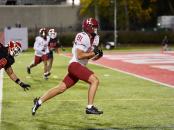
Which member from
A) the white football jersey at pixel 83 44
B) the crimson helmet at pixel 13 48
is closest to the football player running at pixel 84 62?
the white football jersey at pixel 83 44

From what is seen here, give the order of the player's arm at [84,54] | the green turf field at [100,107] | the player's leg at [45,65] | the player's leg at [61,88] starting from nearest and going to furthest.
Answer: the green turf field at [100,107], the player's arm at [84,54], the player's leg at [61,88], the player's leg at [45,65]

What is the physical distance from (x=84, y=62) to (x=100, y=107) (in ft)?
5.68

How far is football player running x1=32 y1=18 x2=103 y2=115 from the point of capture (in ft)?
33.1

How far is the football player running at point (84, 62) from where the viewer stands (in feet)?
33.1

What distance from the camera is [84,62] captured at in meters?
10.4

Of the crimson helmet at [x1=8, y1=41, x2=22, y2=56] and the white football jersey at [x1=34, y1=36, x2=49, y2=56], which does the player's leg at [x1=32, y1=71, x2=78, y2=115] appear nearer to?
the crimson helmet at [x1=8, y1=41, x2=22, y2=56]

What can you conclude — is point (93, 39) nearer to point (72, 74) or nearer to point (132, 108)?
point (72, 74)

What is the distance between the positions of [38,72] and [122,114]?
1127 centimetres

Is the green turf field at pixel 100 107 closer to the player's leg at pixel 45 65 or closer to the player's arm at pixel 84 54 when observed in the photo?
the player's arm at pixel 84 54

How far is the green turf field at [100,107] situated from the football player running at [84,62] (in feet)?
1.47

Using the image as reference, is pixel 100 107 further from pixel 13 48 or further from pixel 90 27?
pixel 13 48

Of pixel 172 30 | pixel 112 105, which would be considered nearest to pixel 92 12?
pixel 172 30

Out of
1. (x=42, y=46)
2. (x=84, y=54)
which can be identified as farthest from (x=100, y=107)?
(x=42, y=46)

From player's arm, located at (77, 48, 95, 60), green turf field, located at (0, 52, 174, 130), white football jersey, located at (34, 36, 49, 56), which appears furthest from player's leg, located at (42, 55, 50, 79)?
player's arm, located at (77, 48, 95, 60)
